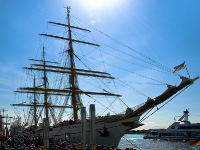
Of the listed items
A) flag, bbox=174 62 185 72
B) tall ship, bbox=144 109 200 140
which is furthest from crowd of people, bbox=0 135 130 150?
tall ship, bbox=144 109 200 140

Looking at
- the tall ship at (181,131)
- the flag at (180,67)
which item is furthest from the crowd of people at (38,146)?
the tall ship at (181,131)

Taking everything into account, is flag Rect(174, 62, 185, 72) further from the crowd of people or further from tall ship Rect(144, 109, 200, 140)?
tall ship Rect(144, 109, 200, 140)

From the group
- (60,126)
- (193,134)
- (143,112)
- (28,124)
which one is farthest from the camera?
(193,134)

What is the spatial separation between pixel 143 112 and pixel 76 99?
610 inches

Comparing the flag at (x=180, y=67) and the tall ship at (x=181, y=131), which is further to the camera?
the tall ship at (x=181, y=131)

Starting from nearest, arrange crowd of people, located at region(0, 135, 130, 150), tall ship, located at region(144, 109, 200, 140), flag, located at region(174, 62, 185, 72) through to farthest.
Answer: crowd of people, located at region(0, 135, 130, 150)
flag, located at region(174, 62, 185, 72)
tall ship, located at region(144, 109, 200, 140)

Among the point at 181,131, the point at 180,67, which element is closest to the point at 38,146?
the point at 180,67

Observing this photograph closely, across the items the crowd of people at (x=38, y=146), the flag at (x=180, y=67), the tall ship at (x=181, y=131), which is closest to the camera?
the crowd of people at (x=38, y=146)

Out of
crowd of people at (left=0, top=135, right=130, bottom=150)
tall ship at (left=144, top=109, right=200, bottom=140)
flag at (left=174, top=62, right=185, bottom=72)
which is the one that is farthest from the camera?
tall ship at (left=144, top=109, right=200, bottom=140)

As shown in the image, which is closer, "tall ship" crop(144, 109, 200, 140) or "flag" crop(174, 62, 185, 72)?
"flag" crop(174, 62, 185, 72)

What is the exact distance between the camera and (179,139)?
72.6 m

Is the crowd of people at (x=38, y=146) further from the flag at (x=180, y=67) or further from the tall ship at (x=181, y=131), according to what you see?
the tall ship at (x=181, y=131)

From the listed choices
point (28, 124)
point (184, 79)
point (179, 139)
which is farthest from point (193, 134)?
point (184, 79)

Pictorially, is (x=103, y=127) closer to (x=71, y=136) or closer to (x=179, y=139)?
(x=71, y=136)
